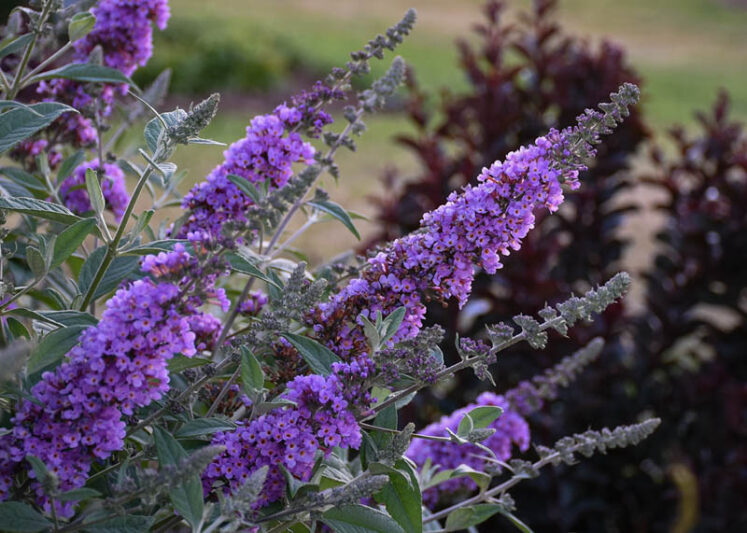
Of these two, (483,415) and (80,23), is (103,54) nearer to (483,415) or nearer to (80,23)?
(80,23)

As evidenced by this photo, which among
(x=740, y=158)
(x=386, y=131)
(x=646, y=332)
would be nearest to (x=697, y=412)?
(x=646, y=332)

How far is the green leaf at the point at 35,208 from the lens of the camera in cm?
111

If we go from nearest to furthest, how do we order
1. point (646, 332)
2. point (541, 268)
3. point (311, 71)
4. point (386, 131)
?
point (541, 268) → point (646, 332) → point (386, 131) → point (311, 71)

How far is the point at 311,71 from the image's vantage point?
12367 millimetres

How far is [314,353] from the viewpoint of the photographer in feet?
3.65

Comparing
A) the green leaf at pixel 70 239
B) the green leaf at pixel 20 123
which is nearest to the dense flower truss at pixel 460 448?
the green leaf at pixel 70 239

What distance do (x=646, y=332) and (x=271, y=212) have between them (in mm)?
2175

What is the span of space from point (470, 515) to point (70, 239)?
2.33ft

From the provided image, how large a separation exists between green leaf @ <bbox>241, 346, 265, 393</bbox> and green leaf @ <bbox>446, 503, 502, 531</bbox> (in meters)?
0.45

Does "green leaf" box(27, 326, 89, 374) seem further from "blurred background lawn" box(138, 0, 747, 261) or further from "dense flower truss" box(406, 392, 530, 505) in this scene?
"blurred background lawn" box(138, 0, 747, 261)

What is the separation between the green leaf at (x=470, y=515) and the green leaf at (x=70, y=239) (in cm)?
69

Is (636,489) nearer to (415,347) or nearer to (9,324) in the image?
(415,347)

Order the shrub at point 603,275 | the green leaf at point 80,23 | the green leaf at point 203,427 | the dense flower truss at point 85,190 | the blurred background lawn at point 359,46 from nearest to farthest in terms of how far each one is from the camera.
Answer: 1. the green leaf at point 203,427
2. the green leaf at point 80,23
3. the dense flower truss at point 85,190
4. the shrub at point 603,275
5. the blurred background lawn at point 359,46

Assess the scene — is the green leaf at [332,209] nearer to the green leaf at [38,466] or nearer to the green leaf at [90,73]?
the green leaf at [90,73]
